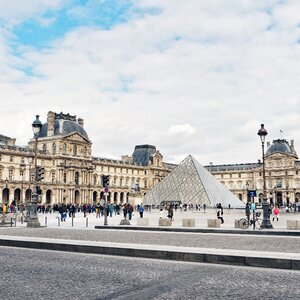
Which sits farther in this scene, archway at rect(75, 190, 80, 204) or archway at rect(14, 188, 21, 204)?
archway at rect(75, 190, 80, 204)

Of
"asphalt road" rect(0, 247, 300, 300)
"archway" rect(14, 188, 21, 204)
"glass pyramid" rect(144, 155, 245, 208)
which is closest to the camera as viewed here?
"asphalt road" rect(0, 247, 300, 300)

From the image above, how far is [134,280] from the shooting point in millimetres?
9016

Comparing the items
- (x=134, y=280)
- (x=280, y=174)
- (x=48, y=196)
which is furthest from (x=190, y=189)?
(x=280, y=174)

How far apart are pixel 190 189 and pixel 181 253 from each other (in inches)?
1873

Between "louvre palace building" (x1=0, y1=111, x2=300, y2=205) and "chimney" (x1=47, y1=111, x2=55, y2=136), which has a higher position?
"chimney" (x1=47, y1=111, x2=55, y2=136)

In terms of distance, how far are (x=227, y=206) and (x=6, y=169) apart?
38950 millimetres

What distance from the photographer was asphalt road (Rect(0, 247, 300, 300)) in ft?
25.1

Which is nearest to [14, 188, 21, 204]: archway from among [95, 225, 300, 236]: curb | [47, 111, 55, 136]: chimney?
[47, 111, 55, 136]: chimney

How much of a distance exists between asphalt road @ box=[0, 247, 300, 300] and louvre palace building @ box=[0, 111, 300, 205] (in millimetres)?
49223

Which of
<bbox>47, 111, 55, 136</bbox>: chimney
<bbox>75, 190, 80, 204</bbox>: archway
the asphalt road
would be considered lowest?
the asphalt road

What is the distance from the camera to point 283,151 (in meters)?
112

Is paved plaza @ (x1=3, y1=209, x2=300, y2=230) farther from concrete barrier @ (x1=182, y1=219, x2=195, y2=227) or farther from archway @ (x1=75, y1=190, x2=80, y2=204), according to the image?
archway @ (x1=75, y1=190, x2=80, y2=204)

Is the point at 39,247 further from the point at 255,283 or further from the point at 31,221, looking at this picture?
the point at 31,221

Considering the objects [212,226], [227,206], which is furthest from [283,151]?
[212,226]
